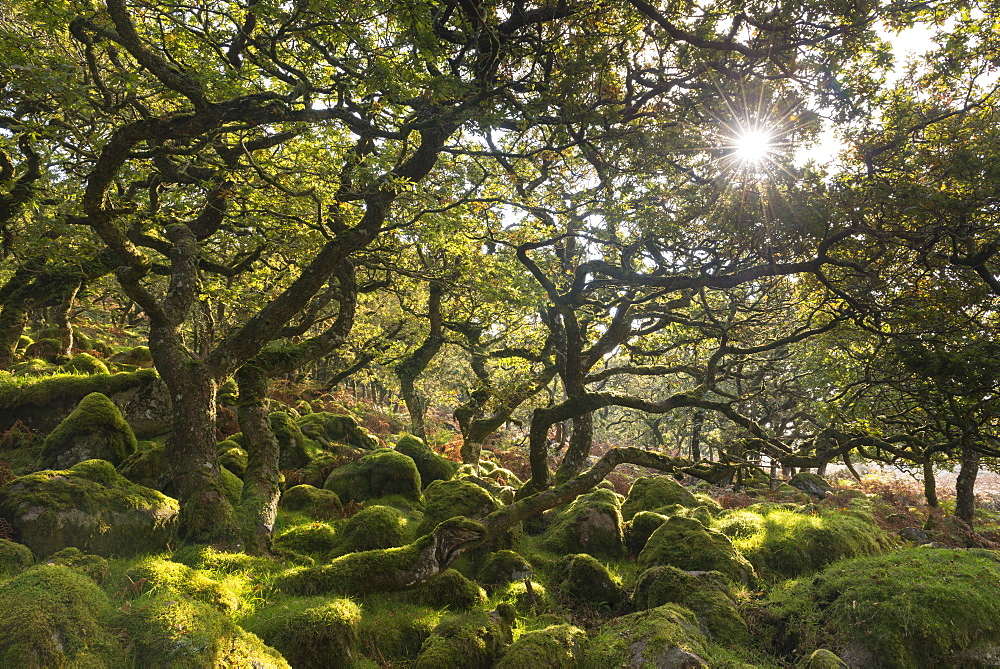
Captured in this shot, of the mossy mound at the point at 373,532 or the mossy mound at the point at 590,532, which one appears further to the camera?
the mossy mound at the point at 590,532

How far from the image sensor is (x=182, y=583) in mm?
5832

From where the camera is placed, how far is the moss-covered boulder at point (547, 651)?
5707 mm

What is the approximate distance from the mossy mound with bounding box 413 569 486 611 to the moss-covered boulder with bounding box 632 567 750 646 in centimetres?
288

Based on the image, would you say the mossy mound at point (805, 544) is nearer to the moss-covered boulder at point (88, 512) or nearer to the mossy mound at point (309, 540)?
the mossy mound at point (309, 540)

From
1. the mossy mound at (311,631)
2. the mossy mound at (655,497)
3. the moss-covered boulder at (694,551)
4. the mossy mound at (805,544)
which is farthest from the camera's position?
the mossy mound at (655,497)

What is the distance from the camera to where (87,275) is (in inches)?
454

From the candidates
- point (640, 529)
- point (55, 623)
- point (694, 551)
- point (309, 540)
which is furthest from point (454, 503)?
point (55, 623)

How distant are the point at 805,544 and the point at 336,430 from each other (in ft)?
50.5

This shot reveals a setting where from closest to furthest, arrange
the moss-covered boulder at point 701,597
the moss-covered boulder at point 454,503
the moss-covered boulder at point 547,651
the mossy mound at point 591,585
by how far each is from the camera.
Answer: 1. the moss-covered boulder at point 547,651
2. the moss-covered boulder at point 701,597
3. the mossy mound at point 591,585
4. the moss-covered boulder at point 454,503

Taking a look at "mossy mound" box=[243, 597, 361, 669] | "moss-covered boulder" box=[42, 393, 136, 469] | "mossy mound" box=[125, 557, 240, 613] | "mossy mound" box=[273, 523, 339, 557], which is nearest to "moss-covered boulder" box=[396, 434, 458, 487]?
"mossy mound" box=[273, 523, 339, 557]

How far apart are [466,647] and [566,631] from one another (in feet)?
4.39

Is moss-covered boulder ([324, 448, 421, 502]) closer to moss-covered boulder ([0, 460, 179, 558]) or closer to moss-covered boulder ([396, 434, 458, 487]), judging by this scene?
moss-covered boulder ([396, 434, 458, 487])

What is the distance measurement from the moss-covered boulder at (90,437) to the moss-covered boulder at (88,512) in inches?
108

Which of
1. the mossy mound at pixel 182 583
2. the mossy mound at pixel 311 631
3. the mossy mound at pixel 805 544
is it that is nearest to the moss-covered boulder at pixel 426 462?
the mossy mound at pixel 805 544
